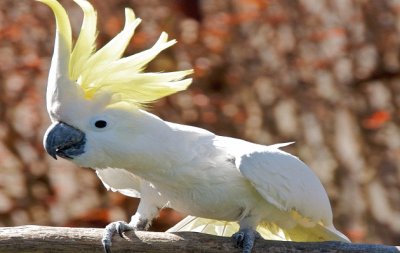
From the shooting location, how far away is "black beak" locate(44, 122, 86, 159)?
314cm

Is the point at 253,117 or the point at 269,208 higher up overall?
the point at 253,117

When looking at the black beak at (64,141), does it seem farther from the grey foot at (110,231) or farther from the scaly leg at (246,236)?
the scaly leg at (246,236)

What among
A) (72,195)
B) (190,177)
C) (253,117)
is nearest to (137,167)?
(190,177)

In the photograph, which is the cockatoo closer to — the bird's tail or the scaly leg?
the scaly leg

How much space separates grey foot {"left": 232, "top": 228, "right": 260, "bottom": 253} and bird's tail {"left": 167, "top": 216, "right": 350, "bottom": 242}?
30 cm

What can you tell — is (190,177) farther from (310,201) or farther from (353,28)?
(353,28)

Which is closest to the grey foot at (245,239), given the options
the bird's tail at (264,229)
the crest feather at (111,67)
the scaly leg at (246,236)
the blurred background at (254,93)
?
the scaly leg at (246,236)

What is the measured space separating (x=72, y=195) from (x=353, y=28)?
2.05m

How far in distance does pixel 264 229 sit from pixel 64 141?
1012 mm

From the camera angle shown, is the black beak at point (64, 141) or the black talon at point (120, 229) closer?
the black beak at point (64, 141)

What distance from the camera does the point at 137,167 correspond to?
3262 mm

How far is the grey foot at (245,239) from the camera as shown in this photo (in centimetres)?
332

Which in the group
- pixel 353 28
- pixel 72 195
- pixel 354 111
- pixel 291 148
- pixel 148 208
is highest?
pixel 353 28

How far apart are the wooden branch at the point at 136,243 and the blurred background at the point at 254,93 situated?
194 cm
